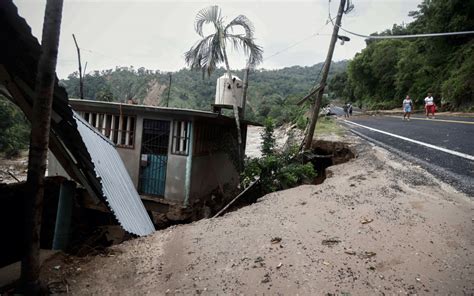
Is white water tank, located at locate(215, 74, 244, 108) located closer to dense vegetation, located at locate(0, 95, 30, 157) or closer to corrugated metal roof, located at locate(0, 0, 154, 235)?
corrugated metal roof, located at locate(0, 0, 154, 235)

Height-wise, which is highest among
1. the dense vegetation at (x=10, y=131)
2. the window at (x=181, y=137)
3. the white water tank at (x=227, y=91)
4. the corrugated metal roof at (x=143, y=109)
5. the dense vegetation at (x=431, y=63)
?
the dense vegetation at (x=431, y=63)

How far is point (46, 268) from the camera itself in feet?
11.1

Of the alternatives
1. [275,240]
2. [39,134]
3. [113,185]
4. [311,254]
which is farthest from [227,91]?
[39,134]

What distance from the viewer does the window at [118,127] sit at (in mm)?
10188

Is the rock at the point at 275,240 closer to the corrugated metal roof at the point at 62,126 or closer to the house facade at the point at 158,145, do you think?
the corrugated metal roof at the point at 62,126

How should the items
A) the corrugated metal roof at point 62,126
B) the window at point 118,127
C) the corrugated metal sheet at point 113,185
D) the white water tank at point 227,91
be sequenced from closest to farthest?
the corrugated metal roof at point 62,126 → the corrugated metal sheet at point 113,185 → the window at point 118,127 → the white water tank at point 227,91

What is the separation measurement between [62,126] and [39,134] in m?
1.12

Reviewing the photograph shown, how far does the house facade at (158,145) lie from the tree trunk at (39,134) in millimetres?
6729

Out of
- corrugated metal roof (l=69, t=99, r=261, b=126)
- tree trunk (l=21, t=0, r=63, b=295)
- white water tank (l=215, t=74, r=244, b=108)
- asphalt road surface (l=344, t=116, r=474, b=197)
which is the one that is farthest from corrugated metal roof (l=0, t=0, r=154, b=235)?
white water tank (l=215, t=74, r=244, b=108)

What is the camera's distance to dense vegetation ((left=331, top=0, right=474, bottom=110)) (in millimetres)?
20734

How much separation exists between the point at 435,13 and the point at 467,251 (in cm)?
2502

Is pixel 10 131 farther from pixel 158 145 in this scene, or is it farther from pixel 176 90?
pixel 176 90

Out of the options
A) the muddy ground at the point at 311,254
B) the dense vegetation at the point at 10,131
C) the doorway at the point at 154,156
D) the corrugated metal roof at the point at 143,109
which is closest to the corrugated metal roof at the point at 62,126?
the muddy ground at the point at 311,254

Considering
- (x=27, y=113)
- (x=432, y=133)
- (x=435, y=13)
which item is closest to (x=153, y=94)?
(x=435, y=13)
